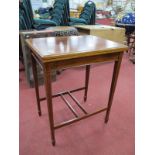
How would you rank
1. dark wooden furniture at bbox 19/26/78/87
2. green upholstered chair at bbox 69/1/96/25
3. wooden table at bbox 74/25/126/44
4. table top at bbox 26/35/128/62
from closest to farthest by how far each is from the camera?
table top at bbox 26/35/128/62 < dark wooden furniture at bbox 19/26/78/87 < wooden table at bbox 74/25/126/44 < green upholstered chair at bbox 69/1/96/25

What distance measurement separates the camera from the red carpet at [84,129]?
122cm

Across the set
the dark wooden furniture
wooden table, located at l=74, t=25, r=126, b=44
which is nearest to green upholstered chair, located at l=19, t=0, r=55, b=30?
the dark wooden furniture

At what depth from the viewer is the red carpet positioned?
122 centimetres

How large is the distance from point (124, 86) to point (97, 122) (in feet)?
2.85

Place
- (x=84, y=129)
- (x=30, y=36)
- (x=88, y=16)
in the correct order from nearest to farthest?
(x=84, y=129), (x=30, y=36), (x=88, y=16)

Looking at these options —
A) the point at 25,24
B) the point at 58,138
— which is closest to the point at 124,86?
the point at 58,138

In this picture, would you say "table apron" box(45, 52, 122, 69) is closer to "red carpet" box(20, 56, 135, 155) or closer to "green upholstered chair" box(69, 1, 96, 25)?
"red carpet" box(20, 56, 135, 155)

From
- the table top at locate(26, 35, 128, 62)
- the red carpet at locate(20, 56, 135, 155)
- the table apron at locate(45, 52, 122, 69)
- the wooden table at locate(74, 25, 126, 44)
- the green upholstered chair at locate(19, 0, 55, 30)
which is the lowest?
the red carpet at locate(20, 56, 135, 155)

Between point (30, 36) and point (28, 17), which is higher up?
point (28, 17)

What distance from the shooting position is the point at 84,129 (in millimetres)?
1411

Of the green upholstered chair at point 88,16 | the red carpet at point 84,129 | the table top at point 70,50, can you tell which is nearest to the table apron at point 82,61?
the table top at point 70,50

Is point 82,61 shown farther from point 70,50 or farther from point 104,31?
point 104,31

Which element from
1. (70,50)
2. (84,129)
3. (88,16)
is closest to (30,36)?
(70,50)

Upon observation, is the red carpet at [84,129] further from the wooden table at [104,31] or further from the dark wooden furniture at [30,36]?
the wooden table at [104,31]
